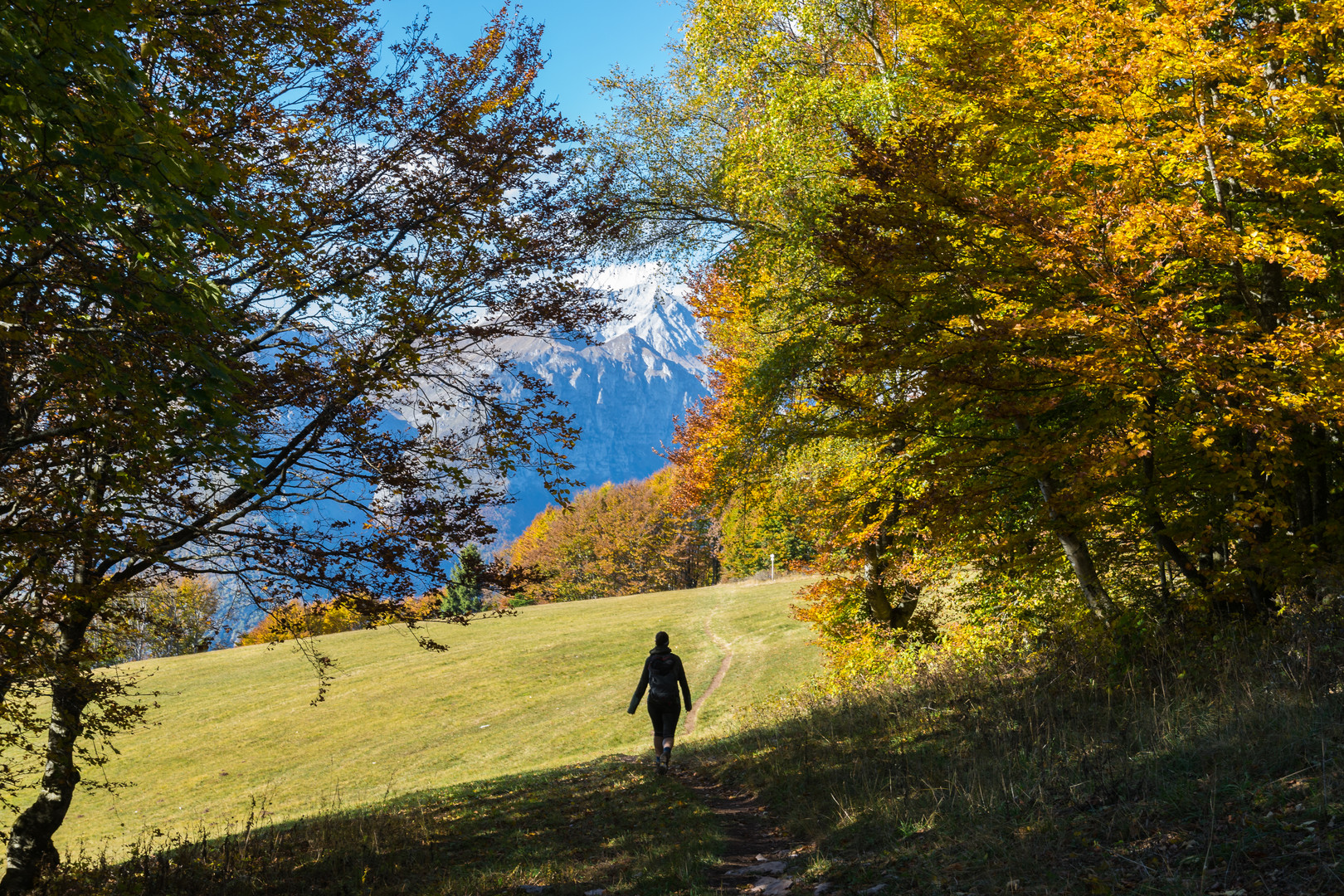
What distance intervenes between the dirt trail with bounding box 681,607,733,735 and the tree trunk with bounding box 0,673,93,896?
1290cm

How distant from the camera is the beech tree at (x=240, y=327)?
3.99 metres

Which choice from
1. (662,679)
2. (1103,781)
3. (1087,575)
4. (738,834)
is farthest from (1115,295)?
(662,679)

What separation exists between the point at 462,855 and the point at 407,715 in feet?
69.3

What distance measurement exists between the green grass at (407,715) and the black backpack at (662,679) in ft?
19.4

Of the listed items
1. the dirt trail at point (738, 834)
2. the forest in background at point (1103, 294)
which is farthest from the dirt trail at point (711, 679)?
the forest in background at point (1103, 294)

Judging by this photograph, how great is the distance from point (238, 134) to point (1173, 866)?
9.60 m

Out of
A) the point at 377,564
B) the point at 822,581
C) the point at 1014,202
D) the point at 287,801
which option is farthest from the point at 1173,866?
the point at 287,801

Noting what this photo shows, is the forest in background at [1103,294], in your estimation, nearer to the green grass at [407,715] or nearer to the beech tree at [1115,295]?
the beech tree at [1115,295]

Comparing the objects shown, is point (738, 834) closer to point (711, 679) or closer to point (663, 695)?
point (663, 695)

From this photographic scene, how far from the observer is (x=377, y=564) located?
7.59m

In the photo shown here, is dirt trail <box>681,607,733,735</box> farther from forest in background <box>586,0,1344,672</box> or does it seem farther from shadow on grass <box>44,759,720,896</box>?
forest in background <box>586,0,1344,672</box>

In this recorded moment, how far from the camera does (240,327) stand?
5.87 m

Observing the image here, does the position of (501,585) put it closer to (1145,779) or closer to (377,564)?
(377,564)

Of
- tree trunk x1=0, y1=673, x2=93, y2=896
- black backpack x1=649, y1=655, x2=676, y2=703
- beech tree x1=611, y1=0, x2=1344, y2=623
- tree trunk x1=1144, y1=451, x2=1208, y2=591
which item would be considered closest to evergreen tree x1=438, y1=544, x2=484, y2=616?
tree trunk x1=0, y1=673, x2=93, y2=896
